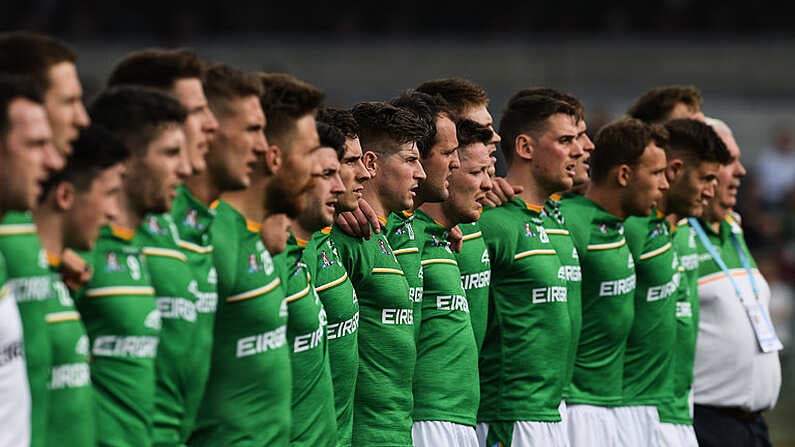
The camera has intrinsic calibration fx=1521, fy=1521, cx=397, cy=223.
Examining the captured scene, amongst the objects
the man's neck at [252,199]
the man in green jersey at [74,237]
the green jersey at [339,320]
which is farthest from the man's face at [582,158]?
the man in green jersey at [74,237]

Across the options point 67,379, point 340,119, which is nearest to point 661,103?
point 340,119

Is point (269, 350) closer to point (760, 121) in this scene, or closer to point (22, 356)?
point (22, 356)

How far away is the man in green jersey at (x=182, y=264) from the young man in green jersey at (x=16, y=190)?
2.16 ft

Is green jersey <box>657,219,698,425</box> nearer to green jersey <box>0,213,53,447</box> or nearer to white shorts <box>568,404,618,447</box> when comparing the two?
white shorts <box>568,404,618,447</box>

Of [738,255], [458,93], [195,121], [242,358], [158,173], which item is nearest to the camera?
[158,173]

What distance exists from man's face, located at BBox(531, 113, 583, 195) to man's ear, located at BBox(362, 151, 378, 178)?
4.34 feet

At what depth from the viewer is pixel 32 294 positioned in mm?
4137

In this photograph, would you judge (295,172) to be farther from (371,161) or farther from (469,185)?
(469,185)

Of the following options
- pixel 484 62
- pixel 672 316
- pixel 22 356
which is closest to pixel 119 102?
pixel 22 356

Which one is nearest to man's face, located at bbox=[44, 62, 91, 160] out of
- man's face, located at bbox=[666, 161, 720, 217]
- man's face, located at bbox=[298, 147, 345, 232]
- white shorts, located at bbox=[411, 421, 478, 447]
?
man's face, located at bbox=[298, 147, 345, 232]

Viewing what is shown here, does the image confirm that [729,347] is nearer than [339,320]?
No

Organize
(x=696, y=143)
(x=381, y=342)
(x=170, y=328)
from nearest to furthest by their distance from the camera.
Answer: (x=170, y=328), (x=381, y=342), (x=696, y=143)

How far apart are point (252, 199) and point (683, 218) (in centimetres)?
419

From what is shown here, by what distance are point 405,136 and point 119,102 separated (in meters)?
2.12
